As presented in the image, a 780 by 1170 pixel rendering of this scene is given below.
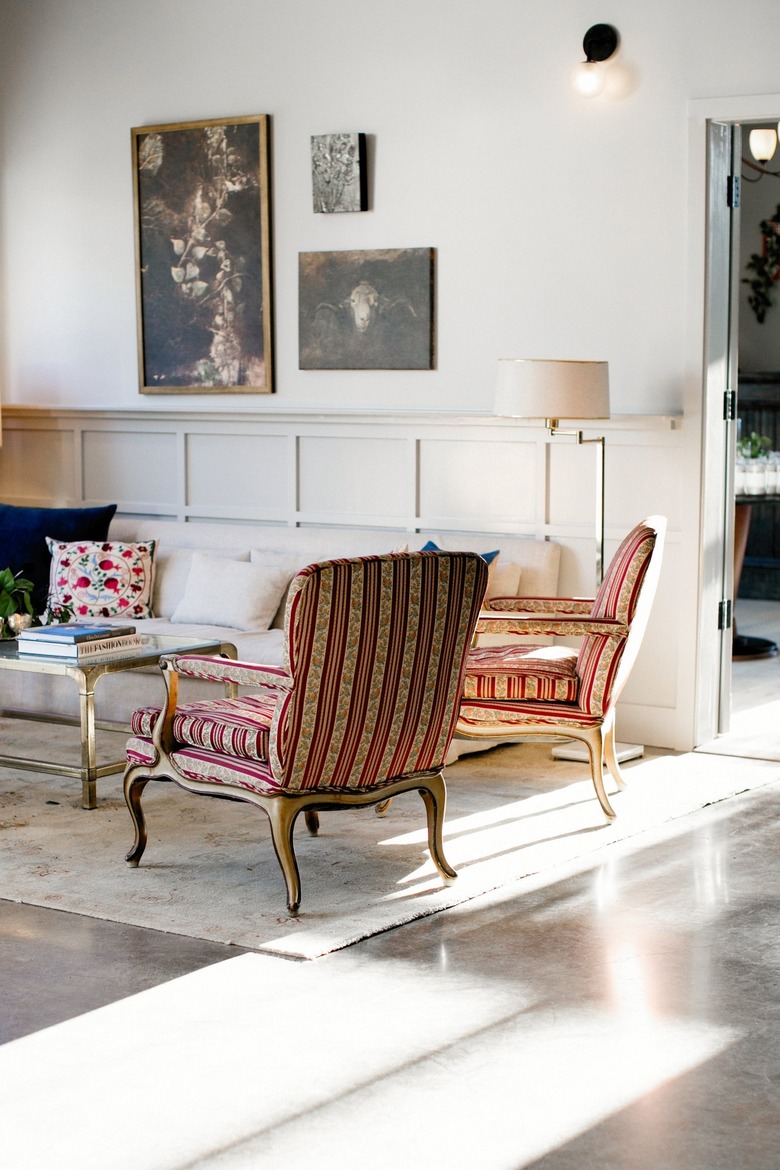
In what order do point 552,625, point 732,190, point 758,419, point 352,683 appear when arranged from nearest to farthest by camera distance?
point 352,683 → point 552,625 → point 732,190 → point 758,419

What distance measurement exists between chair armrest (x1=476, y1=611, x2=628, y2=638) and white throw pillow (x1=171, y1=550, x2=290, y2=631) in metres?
1.22

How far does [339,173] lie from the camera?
6457 millimetres

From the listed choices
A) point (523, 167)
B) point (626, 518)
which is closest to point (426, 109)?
point (523, 167)

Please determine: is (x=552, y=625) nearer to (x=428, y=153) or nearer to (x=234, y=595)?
(x=234, y=595)

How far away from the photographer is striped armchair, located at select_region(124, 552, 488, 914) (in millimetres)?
3801

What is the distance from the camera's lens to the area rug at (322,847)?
12.8 feet

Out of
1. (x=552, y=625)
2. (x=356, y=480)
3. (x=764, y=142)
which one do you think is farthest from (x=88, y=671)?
(x=764, y=142)

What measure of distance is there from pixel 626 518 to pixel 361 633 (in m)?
2.38

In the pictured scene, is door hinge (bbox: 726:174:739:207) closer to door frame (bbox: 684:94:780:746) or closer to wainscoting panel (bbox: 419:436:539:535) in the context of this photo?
door frame (bbox: 684:94:780:746)

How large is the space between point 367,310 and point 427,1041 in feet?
12.9

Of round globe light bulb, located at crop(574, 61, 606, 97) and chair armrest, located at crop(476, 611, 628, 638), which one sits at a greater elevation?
round globe light bulb, located at crop(574, 61, 606, 97)

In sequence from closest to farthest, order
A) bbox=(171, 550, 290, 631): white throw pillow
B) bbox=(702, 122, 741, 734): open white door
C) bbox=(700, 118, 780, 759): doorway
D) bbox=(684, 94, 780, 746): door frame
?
bbox=(684, 94, 780, 746): door frame, bbox=(702, 122, 741, 734): open white door, bbox=(171, 550, 290, 631): white throw pillow, bbox=(700, 118, 780, 759): doorway

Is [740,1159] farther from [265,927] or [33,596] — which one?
[33,596]

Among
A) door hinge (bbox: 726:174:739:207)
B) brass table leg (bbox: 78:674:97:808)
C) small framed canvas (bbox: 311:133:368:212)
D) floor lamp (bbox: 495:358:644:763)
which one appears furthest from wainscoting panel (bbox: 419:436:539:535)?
brass table leg (bbox: 78:674:97:808)
